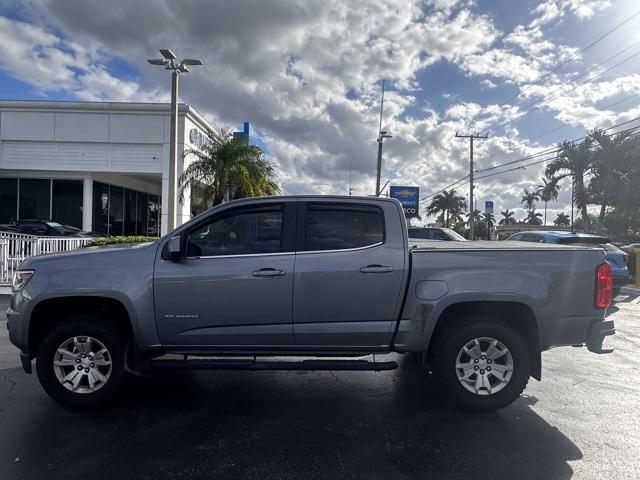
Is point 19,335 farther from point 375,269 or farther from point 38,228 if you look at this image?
point 38,228

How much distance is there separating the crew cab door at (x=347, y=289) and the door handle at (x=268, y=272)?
154 millimetres

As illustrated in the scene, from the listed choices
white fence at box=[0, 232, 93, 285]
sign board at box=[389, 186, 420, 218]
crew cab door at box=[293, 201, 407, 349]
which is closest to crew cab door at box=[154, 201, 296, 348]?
crew cab door at box=[293, 201, 407, 349]

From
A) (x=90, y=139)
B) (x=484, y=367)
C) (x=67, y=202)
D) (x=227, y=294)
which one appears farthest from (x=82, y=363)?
(x=67, y=202)

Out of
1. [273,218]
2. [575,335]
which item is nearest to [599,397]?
[575,335]

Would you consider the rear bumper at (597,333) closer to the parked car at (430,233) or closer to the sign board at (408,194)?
the parked car at (430,233)

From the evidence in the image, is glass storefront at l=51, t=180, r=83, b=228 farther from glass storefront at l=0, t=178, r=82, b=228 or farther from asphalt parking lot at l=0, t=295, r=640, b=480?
asphalt parking lot at l=0, t=295, r=640, b=480

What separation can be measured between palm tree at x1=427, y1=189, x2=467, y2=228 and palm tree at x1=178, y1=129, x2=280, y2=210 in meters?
59.2

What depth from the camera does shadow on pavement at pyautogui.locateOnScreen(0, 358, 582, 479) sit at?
3.33 meters

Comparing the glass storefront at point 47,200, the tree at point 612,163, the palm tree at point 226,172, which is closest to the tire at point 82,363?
the palm tree at point 226,172

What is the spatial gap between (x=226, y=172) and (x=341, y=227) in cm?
1596

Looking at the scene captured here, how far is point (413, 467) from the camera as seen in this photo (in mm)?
3371

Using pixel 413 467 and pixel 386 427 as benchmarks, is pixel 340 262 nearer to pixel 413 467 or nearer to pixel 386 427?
pixel 386 427

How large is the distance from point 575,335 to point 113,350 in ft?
14.1

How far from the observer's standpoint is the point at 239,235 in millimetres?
4438
